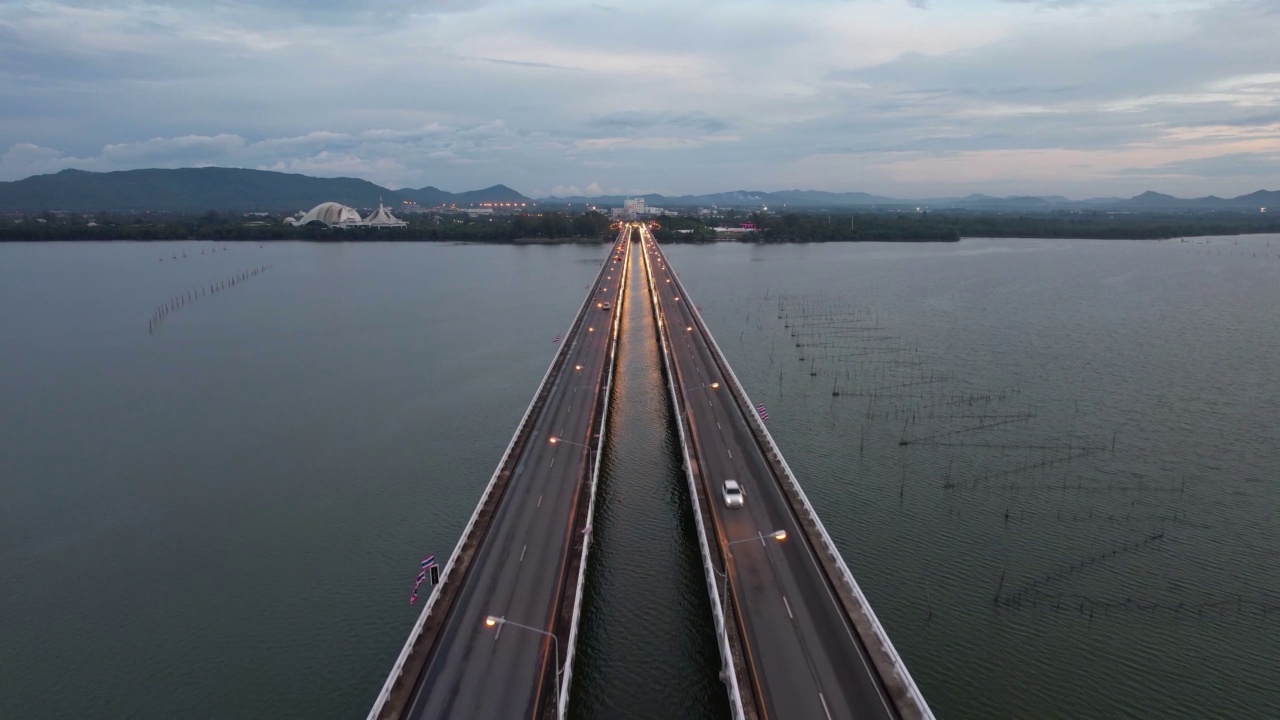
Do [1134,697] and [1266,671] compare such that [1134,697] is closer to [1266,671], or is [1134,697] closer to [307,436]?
[1266,671]

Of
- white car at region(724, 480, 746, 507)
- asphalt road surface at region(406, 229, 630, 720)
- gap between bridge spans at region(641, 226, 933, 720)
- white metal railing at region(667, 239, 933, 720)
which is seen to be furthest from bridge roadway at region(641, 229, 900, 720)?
asphalt road surface at region(406, 229, 630, 720)

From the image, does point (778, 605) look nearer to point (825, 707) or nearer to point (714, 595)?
point (714, 595)

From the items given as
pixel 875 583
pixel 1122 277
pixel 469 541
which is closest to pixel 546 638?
pixel 469 541

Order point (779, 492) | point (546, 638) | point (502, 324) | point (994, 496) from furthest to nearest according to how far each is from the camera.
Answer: point (502, 324) < point (994, 496) < point (779, 492) < point (546, 638)


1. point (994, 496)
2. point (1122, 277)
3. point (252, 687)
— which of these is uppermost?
point (1122, 277)

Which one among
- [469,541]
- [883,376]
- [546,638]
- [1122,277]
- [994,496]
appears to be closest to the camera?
[546,638]

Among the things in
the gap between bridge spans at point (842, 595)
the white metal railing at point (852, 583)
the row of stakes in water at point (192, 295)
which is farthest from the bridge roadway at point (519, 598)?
the row of stakes in water at point (192, 295)

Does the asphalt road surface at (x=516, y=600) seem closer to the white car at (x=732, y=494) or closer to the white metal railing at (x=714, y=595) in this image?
the white metal railing at (x=714, y=595)

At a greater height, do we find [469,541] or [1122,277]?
[1122,277]
